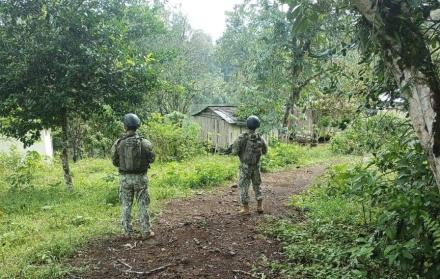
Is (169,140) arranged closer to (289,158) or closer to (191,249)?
(289,158)

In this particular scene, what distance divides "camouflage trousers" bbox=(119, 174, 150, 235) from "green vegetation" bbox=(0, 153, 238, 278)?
508mm

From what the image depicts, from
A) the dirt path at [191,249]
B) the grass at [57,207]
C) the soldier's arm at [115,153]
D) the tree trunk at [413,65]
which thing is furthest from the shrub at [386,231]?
the grass at [57,207]

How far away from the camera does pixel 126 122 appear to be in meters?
6.96

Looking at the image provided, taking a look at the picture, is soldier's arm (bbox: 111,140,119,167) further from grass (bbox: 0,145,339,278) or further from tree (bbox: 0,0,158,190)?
tree (bbox: 0,0,158,190)

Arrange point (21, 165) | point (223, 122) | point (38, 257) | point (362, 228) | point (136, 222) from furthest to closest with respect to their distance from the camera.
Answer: point (223, 122)
point (21, 165)
point (136, 222)
point (362, 228)
point (38, 257)

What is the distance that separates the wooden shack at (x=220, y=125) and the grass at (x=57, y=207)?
8729mm

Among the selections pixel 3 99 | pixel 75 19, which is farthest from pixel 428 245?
pixel 3 99

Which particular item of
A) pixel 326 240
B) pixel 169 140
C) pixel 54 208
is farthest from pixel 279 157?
pixel 326 240

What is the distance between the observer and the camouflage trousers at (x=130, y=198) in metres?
6.93

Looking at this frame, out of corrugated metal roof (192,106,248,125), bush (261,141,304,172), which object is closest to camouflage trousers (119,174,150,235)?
bush (261,141,304,172)

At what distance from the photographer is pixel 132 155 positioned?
6.86 metres

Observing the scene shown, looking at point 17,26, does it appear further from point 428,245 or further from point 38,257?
point 428,245

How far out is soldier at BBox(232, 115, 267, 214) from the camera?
8367 mm

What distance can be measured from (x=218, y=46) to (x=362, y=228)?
31.8m
